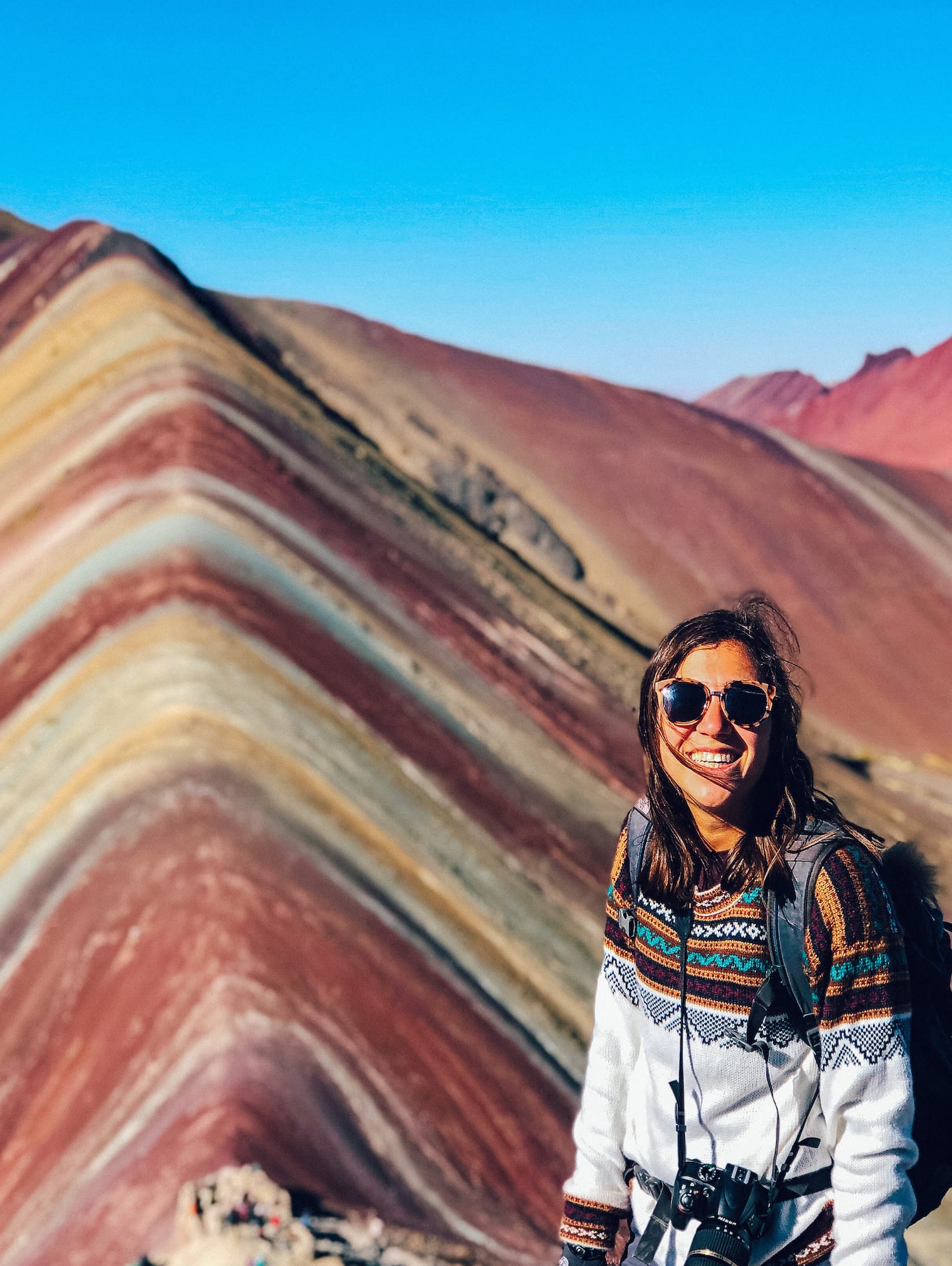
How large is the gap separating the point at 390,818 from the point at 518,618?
2.97 meters

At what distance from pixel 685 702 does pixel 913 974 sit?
428 millimetres

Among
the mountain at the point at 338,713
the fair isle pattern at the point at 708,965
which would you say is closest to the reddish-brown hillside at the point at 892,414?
the mountain at the point at 338,713

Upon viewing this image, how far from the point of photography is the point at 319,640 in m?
7.13

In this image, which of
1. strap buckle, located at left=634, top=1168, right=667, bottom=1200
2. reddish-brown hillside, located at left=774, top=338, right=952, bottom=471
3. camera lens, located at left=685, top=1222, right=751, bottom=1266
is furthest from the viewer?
reddish-brown hillside, located at left=774, top=338, right=952, bottom=471

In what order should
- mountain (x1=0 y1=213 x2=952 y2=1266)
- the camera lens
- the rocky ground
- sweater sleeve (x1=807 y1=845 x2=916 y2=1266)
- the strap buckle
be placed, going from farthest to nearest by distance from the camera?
mountain (x1=0 y1=213 x2=952 y2=1266)
the rocky ground
the strap buckle
the camera lens
sweater sleeve (x1=807 y1=845 x2=916 y2=1266)

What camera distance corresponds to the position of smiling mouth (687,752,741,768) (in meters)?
1.51

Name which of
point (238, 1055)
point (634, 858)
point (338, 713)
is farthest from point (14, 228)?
point (634, 858)

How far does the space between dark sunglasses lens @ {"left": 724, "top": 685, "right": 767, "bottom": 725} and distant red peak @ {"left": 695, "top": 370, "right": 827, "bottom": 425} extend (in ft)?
75.4

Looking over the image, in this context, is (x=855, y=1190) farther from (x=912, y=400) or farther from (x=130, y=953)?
(x=912, y=400)

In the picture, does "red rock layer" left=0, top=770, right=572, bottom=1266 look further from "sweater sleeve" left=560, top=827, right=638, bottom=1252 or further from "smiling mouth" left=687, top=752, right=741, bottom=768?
"smiling mouth" left=687, top=752, right=741, bottom=768

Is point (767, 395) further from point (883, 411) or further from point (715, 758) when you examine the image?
point (715, 758)

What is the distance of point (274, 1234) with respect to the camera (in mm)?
3402

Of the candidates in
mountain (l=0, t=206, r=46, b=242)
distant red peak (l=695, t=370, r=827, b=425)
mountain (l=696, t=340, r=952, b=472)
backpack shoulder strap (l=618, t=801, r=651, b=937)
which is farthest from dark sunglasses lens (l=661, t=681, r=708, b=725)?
distant red peak (l=695, t=370, r=827, b=425)

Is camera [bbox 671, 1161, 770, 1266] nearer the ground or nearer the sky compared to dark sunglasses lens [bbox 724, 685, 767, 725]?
nearer the ground
